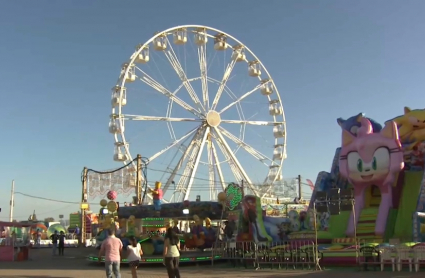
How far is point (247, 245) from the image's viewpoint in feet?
53.2

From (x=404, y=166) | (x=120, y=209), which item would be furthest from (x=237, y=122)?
(x=404, y=166)

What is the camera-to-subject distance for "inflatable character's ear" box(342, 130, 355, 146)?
58.9 feet

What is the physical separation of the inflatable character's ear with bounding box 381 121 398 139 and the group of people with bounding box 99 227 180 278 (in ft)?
30.0

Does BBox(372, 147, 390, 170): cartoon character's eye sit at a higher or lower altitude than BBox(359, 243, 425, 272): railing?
higher

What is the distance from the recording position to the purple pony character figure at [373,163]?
1672 centimetres

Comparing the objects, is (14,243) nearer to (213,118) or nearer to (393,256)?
(213,118)

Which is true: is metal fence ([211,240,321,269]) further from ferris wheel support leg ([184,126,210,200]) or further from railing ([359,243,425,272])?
ferris wheel support leg ([184,126,210,200])

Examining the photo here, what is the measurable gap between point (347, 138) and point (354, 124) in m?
0.69

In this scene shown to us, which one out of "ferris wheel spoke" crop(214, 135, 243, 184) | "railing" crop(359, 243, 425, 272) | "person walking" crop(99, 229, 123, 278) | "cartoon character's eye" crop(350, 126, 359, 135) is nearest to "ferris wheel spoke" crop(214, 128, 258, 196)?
"ferris wheel spoke" crop(214, 135, 243, 184)

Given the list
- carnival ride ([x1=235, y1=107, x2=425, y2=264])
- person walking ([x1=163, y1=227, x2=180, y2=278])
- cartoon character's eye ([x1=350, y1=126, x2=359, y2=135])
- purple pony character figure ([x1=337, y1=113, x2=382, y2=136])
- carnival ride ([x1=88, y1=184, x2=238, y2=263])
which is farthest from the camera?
carnival ride ([x1=88, y1=184, x2=238, y2=263])

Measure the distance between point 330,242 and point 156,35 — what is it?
16.5m

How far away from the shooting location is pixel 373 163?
17.1m

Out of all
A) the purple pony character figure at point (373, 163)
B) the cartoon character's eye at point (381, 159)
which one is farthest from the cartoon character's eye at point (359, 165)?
the cartoon character's eye at point (381, 159)

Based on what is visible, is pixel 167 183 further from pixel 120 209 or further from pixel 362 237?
pixel 362 237
